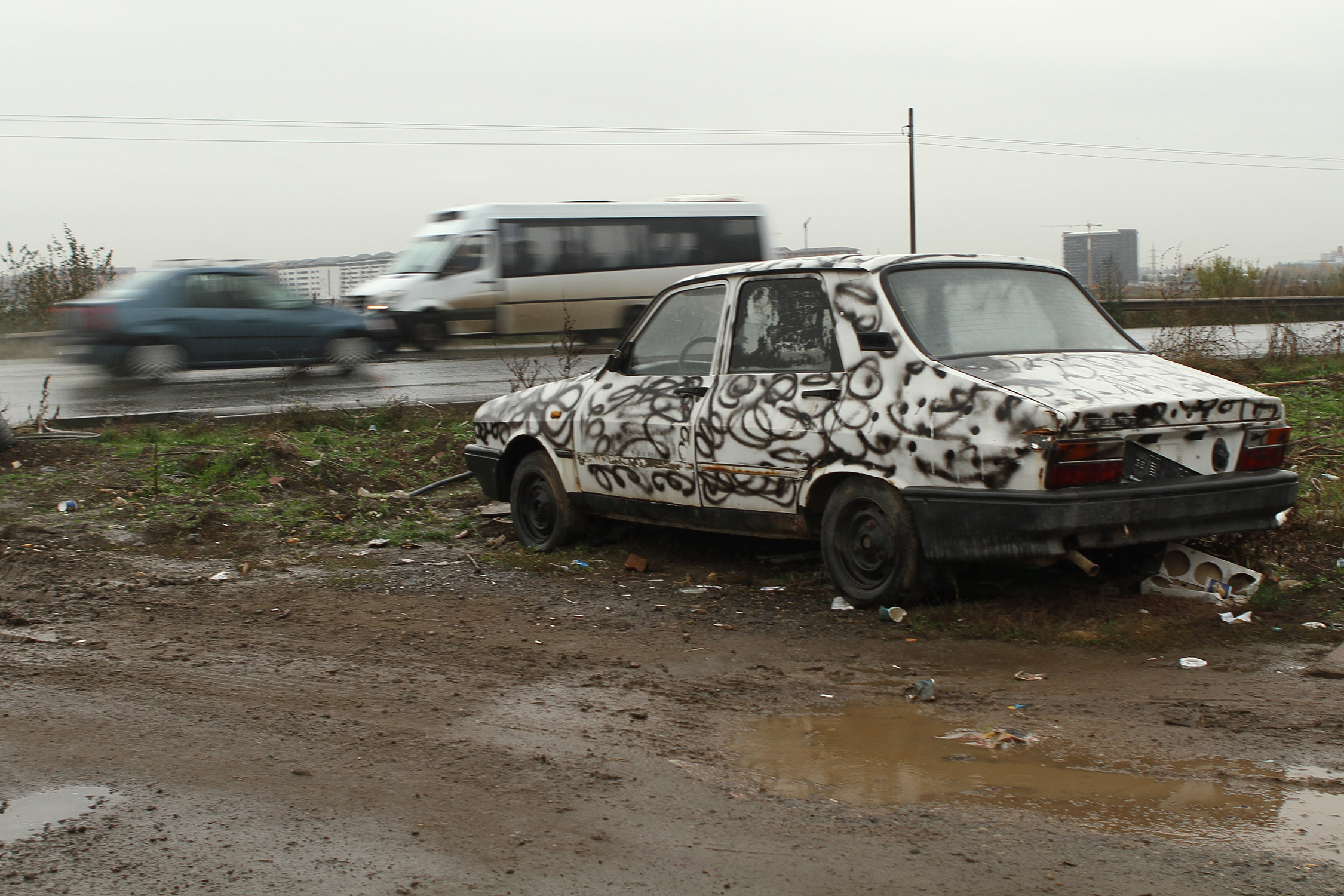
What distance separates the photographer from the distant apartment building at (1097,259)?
19953 millimetres

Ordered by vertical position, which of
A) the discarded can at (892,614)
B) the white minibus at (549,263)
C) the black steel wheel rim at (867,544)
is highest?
the white minibus at (549,263)

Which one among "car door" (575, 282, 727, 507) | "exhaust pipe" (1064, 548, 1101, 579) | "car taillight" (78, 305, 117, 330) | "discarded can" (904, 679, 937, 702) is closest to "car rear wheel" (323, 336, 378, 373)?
"car taillight" (78, 305, 117, 330)

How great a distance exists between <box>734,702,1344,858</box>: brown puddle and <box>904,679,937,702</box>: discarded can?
186mm

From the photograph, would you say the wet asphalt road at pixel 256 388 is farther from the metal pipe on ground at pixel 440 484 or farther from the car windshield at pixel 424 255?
the metal pipe on ground at pixel 440 484

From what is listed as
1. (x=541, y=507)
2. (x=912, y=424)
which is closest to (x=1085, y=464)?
(x=912, y=424)

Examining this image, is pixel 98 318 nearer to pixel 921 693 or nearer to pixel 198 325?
pixel 198 325

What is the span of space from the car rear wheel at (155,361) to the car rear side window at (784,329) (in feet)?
39.7

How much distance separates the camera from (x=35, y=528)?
759cm

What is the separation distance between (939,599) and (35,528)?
18.9ft

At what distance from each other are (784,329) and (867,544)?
1.18m

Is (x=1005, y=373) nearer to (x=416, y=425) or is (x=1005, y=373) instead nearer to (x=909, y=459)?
(x=909, y=459)

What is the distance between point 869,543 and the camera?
17.4 ft

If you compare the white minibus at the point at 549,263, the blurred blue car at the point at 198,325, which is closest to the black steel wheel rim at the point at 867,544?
the blurred blue car at the point at 198,325

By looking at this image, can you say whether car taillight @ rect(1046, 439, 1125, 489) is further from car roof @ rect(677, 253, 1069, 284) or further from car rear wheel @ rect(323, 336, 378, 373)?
car rear wheel @ rect(323, 336, 378, 373)
